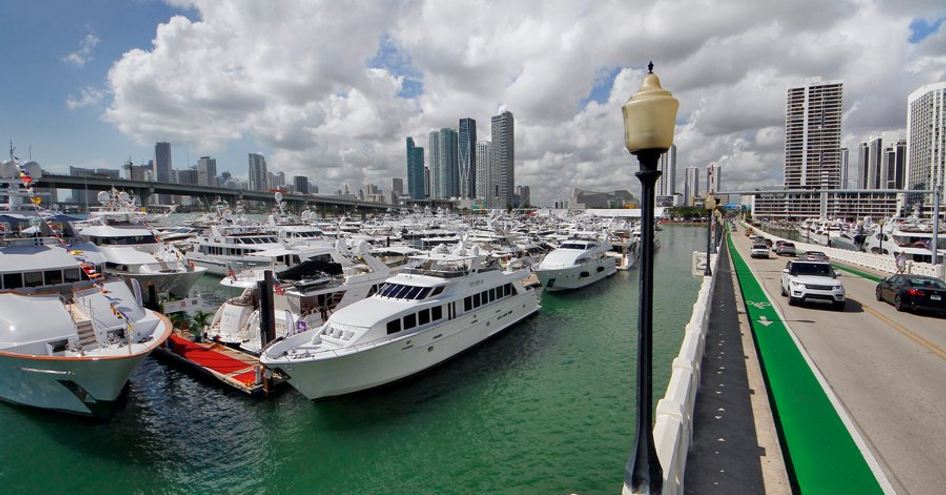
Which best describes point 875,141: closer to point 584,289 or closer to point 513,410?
point 584,289

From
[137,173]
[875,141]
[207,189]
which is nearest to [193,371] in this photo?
[207,189]

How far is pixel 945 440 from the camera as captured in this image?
7.14m

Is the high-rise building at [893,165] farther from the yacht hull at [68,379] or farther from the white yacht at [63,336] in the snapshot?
the yacht hull at [68,379]

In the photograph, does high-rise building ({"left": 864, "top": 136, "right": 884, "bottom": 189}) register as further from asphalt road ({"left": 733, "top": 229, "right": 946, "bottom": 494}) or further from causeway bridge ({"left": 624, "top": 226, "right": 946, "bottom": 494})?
causeway bridge ({"left": 624, "top": 226, "right": 946, "bottom": 494})

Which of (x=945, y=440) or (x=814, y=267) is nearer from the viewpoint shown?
(x=945, y=440)

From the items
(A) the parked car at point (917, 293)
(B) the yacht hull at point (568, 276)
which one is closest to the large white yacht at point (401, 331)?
(B) the yacht hull at point (568, 276)

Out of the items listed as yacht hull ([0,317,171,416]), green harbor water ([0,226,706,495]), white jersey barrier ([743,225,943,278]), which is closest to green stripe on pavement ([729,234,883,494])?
green harbor water ([0,226,706,495])

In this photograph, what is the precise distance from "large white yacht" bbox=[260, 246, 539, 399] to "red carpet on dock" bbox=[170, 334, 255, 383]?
2.87m

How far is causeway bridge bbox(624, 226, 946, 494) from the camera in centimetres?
602

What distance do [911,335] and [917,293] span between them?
4.09 metres

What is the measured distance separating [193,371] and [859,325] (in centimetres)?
2363

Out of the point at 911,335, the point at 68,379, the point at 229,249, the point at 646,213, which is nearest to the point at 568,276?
the point at 911,335

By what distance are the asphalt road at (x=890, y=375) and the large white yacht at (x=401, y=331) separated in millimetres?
11613

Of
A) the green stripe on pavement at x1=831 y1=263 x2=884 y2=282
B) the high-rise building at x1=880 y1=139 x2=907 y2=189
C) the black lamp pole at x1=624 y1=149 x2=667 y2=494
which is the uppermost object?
the high-rise building at x1=880 y1=139 x2=907 y2=189
